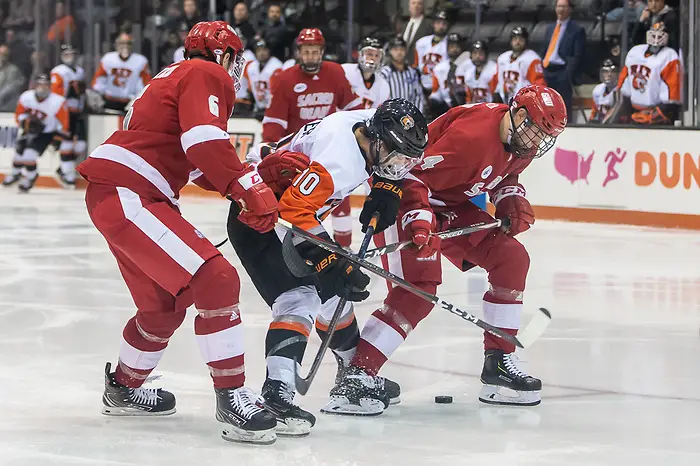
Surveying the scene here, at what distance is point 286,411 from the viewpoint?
335 centimetres

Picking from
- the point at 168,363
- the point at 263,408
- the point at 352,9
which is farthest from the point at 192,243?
the point at 352,9

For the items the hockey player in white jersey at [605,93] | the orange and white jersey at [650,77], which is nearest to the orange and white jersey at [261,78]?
the hockey player in white jersey at [605,93]

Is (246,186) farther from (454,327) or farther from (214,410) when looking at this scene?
(454,327)

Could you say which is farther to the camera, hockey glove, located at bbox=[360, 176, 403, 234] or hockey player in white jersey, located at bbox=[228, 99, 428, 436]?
hockey glove, located at bbox=[360, 176, 403, 234]

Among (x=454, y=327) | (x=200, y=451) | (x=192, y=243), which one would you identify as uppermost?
(x=192, y=243)

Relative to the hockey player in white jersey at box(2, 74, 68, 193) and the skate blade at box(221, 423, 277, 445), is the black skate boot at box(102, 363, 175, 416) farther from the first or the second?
the hockey player in white jersey at box(2, 74, 68, 193)

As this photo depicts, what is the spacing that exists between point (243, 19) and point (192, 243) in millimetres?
8987

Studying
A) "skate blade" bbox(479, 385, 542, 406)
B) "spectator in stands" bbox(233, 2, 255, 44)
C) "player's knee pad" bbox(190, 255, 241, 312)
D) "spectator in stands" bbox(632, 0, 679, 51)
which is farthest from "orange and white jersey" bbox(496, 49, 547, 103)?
"player's knee pad" bbox(190, 255, 241, 312)

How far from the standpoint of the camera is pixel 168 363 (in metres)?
4.31

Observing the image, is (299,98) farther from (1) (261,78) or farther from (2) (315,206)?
(1) (261,78)

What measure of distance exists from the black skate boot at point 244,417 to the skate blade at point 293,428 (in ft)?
0.24

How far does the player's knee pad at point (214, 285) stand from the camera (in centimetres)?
315

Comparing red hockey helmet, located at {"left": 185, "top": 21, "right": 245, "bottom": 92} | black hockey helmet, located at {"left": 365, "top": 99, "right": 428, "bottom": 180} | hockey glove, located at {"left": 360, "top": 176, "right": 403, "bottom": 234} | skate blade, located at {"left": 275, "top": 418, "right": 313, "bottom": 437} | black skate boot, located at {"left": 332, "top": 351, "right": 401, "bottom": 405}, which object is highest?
red hockey helmet, located at {"left": 185, "top": 21, "right": 245, "bottom": 92}

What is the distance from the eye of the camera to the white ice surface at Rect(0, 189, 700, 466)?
319cm
